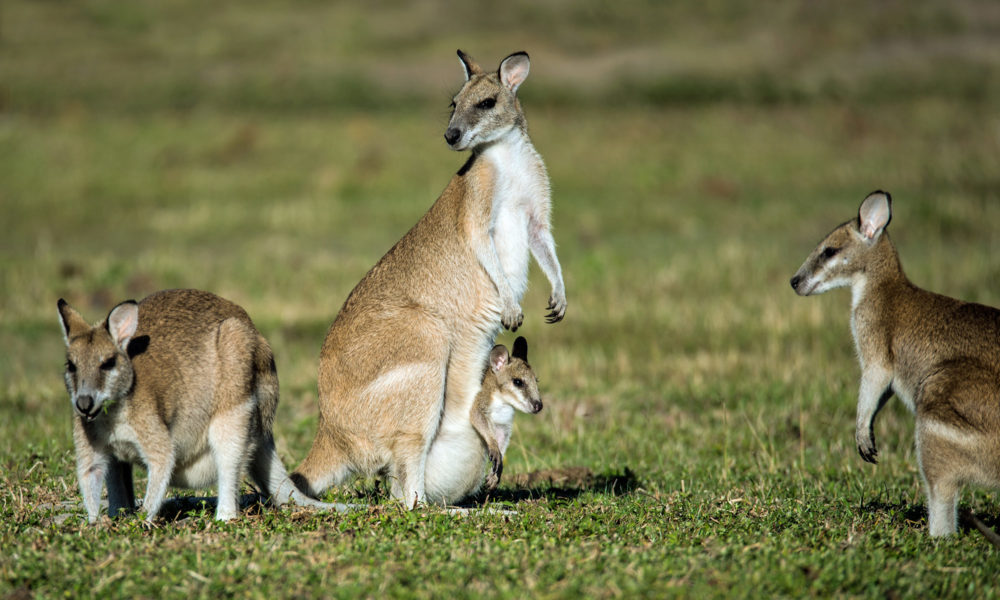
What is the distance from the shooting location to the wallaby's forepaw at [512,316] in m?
6.36

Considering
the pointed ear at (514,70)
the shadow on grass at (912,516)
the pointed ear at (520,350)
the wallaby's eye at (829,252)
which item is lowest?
the shadow on grass at (912,516)

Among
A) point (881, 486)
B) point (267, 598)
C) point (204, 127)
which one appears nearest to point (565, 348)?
point (881, 486)

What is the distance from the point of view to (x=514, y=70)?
686 centimetres

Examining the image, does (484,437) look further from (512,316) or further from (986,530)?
(986,530)

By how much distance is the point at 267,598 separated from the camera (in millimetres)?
4258

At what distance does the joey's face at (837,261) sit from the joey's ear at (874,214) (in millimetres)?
62

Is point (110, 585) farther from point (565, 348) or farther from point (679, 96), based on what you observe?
point (679, 96)

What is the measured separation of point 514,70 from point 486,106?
0.43 meters

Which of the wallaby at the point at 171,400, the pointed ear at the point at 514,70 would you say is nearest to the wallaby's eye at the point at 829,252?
the pointed ear at the point at 514,70

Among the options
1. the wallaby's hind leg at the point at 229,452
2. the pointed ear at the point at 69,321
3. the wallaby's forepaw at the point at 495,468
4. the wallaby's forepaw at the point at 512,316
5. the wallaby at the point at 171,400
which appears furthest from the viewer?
the wallaby's forepaw at the point at 512,316

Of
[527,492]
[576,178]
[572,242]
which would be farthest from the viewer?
[576,178]

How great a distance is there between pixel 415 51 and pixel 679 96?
11095mm

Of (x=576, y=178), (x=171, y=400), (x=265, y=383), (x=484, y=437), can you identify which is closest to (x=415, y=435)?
(x=484, y=437)

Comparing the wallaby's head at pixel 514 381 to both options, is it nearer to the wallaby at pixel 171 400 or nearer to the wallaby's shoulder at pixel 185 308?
the wallaby at pixel 171 400
